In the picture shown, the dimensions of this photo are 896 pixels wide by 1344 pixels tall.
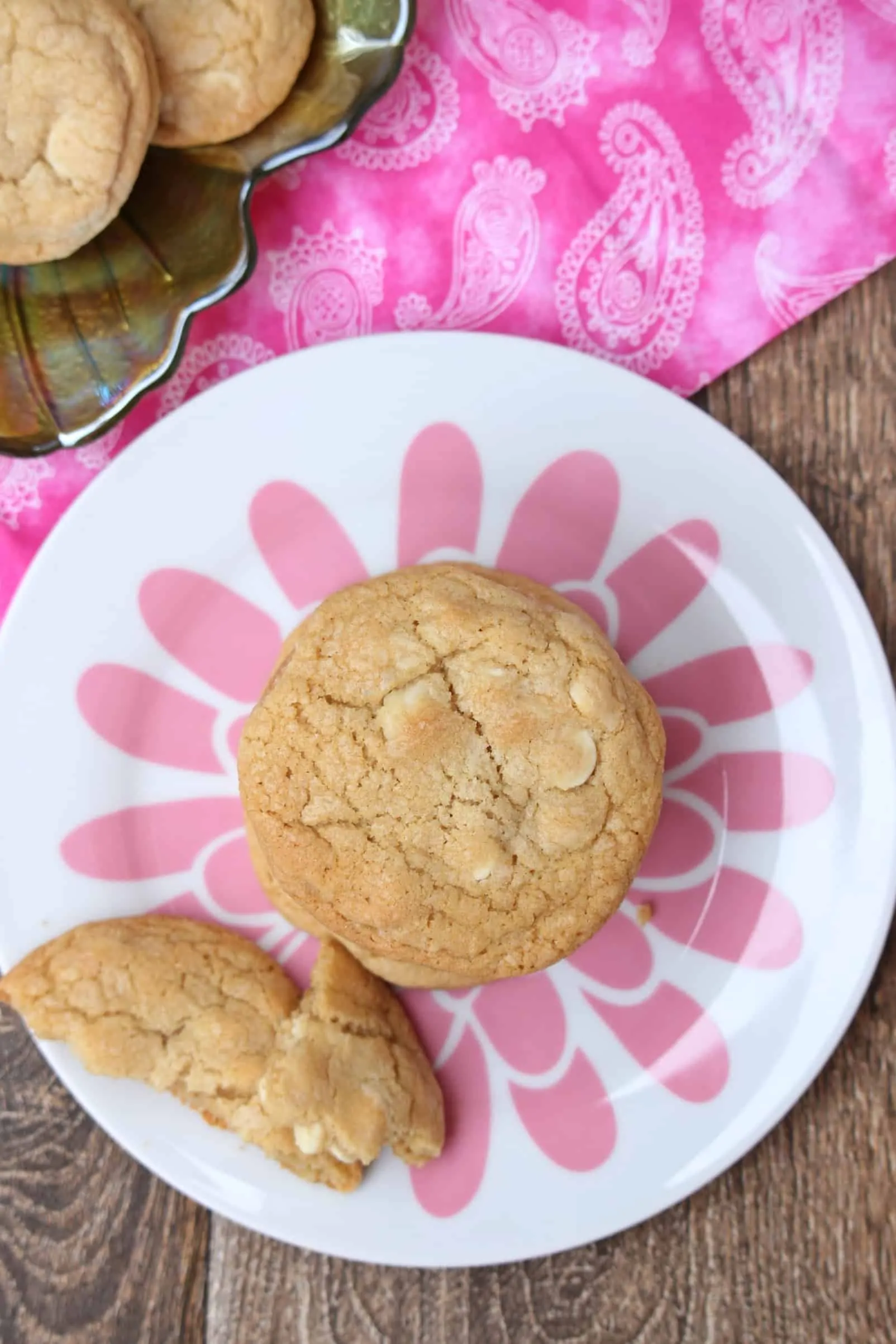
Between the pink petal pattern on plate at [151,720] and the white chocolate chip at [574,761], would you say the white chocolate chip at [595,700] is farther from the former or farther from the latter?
the pink petal pattern on plate at [151,720]

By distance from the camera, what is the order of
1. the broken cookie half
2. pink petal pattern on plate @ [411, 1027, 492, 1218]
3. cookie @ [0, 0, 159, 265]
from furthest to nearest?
1. pink petal pattern on plate @ [411, 1027, 492, 1218]
2. the broken cookie half
3. cookie @ [0, 0, 159, 265]

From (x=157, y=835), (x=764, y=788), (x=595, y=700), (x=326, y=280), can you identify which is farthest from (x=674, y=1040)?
(x=326, y=280)

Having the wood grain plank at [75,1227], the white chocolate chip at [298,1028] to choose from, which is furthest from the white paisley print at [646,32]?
the wood grain plank at [75,1227]

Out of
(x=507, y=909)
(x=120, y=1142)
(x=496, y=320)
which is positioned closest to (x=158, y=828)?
(x=120, y=1142)

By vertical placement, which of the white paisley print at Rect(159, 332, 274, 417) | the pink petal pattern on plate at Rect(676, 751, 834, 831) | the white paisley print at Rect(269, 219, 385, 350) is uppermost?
the white paisley print at Rect(269, 219, 385, 350)

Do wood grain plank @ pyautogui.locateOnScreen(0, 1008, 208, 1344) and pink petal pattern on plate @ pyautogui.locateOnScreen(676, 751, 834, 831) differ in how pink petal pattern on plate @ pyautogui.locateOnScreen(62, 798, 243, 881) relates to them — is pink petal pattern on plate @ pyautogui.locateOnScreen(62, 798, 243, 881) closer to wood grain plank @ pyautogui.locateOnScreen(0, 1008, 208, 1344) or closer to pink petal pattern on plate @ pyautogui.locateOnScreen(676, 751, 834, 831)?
wood grain plank @ pyautogui.locateOnScreen(0, 1008, 208, 1344)

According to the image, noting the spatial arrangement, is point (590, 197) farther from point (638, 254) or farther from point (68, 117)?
point (68, 117)

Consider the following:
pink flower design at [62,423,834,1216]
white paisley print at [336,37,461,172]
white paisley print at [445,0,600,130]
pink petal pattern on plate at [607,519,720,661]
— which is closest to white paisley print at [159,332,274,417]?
pink flower design at [62,423,834,1216]
